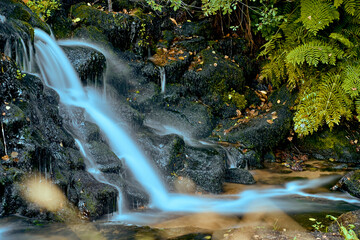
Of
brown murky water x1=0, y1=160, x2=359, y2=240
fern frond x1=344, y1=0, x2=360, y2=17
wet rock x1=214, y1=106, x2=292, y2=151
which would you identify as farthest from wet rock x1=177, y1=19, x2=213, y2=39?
brown murky water x1=0, y1=160, x2=359, y2=240

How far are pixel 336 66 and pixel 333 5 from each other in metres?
1.12

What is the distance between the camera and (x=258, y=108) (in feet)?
24.2

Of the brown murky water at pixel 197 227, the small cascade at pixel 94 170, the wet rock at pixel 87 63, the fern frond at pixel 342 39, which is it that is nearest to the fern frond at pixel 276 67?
the fern frond at pixel 342 39

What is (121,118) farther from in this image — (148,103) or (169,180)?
(169,180)

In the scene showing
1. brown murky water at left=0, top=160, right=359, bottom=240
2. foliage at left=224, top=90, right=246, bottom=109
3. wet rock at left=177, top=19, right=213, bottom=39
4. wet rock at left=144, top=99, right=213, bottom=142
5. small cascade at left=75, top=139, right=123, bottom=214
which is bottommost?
brown murky water at left=0, top=160, right=359, bottom=240

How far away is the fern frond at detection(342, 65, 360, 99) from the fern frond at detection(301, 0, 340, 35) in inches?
37.0

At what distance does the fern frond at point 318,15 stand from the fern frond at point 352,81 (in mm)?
940

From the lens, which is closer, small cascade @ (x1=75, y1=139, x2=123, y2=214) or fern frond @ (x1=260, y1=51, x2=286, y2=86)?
small cascade @ (x1=75, y1=139, x2=123, y2=214)

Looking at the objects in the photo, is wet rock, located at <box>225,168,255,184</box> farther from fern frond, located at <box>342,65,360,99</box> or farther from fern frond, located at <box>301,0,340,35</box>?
fern frond, located at <box>301,0,340,35</box>

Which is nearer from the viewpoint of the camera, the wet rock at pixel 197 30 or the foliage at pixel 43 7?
the foliage at pixel 43 7

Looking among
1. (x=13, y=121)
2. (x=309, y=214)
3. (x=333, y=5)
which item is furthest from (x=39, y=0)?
(x=309, y=214)

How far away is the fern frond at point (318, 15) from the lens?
5.70 meters

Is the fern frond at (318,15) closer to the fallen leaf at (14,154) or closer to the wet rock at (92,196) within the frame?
the wet rock at (92,196)

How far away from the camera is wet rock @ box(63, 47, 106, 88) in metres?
6.05
